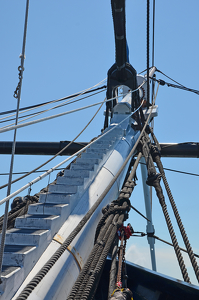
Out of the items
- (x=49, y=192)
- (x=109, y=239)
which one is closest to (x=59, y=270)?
(x=109, y=239)

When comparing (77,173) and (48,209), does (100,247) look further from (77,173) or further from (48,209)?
(77,173)

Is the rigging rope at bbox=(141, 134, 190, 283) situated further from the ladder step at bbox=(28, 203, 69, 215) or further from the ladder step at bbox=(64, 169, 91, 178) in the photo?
the ladder step at bbox=(28, 203, 69, 215)

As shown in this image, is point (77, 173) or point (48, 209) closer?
point (48, 209)

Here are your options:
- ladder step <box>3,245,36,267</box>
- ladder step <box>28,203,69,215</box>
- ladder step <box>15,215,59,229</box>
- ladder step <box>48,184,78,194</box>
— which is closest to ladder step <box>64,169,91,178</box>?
ladder step <box>48,184,78,194</box>

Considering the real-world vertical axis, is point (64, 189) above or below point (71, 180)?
below

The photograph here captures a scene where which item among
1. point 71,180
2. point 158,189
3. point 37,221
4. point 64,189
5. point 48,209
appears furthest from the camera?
point 158,189

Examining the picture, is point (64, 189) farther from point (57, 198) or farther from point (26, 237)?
point (26, 237)

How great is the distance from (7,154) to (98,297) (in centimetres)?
708

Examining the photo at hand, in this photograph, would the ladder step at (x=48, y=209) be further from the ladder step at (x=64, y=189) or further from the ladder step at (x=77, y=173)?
the ladder step at (x=77, y=173)

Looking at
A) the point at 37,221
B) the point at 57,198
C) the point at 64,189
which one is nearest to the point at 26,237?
the point at 37,221

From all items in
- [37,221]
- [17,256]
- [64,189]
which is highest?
[64,189]

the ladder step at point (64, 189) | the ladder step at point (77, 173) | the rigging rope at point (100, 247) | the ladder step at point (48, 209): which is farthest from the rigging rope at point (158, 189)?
the ladder step at point (48, 209)

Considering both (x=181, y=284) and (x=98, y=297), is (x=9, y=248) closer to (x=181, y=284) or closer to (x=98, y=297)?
(x=98, y=297)

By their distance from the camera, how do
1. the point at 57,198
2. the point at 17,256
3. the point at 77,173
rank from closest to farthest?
the point at 17,256
the point at 57,198
the point at 77,173
